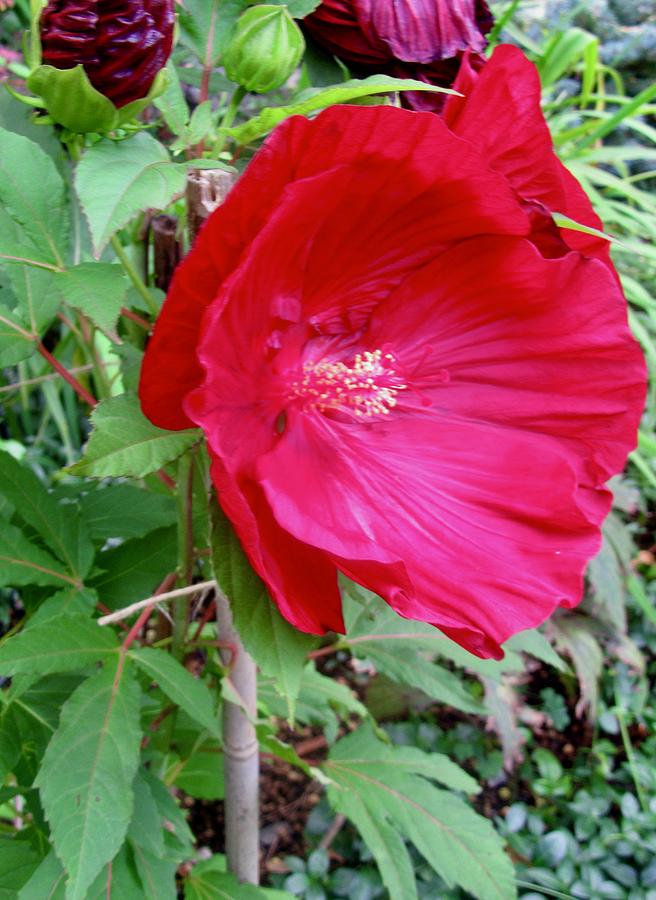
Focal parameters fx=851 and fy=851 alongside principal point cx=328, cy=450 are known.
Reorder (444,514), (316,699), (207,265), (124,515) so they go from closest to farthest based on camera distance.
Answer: (207,265) → (444,514) → (124,515) → (316,699)

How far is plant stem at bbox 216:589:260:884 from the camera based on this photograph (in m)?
0.65

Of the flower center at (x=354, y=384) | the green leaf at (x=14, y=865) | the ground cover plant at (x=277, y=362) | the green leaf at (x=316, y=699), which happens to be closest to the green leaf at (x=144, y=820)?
the ground cover plant at (x=277, y=362)

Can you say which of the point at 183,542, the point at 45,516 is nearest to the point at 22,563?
the point at 45,516

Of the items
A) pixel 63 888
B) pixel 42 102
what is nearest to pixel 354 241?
pixel 42 102

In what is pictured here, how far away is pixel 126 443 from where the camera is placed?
16.7 inches

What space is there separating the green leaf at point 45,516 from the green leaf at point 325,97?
0.35 meters

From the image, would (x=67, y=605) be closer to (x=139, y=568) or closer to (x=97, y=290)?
(x=139, y=568)

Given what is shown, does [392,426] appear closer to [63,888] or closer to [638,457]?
[63,888]

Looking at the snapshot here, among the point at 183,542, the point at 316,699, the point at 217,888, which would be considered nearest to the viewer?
the point at 183,542

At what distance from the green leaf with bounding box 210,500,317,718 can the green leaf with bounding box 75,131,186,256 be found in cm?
15

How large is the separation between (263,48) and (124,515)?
0.38 metres

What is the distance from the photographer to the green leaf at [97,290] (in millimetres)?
421

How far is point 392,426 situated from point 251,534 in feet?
0.54

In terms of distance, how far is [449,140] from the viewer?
1.22 ft
